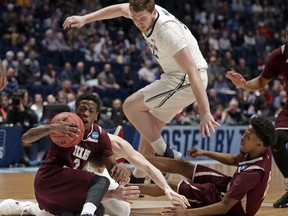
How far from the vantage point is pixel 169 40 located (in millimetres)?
5898

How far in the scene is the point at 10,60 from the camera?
14539mm

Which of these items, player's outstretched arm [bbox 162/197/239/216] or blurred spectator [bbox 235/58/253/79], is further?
blurred spectator [bbox 235/58/253/79]

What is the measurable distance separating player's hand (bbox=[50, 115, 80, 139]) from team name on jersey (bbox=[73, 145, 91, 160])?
397 millimetres

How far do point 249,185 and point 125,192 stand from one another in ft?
3.39

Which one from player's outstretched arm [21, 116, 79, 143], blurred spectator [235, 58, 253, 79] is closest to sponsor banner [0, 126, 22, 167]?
player's outstretched arm [21, 116, 79, 143]

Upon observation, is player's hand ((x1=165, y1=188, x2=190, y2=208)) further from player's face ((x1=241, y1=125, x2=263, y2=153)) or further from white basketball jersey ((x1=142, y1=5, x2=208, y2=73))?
white basketball jersey ((x1=142, y1=5, x2=208, y2=73))

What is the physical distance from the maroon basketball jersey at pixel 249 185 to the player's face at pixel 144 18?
1.41 metres

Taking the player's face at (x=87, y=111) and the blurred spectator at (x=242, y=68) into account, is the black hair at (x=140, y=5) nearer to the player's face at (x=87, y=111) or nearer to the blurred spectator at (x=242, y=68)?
the player's face at (x=87, y=111)

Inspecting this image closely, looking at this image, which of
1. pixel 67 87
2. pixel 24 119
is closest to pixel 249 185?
pixel 24 119

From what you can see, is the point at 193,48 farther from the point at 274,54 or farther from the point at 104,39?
the point at 104,39

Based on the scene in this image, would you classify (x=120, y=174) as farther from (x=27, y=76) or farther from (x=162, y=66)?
(x=27, y=76)

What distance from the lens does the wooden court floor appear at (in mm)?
6102

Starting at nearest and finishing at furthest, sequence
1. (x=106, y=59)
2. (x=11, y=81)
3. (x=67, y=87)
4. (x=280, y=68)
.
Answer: (x=280, y=68), (x=11, y=81), (x=67, y=87), (x=106, y=59)

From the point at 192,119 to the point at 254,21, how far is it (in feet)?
31.3
